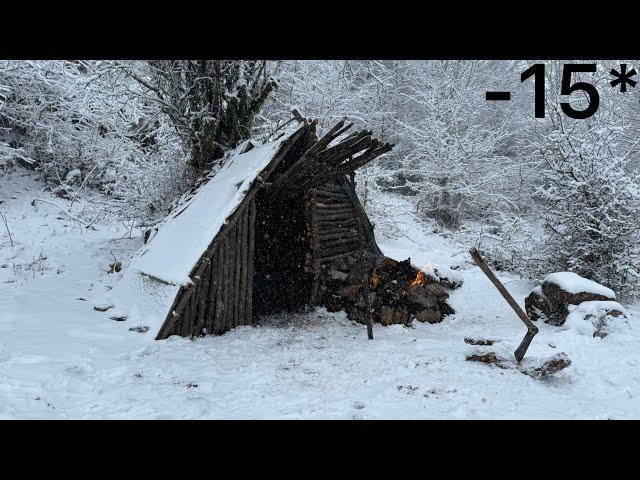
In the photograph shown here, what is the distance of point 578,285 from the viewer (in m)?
8.41

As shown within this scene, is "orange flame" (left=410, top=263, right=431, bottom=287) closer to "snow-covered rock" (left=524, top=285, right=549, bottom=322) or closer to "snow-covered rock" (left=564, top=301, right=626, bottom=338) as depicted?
"snow-covered rock" (left=524, top=285, right=549, bottom=322)

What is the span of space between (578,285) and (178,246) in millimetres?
7547

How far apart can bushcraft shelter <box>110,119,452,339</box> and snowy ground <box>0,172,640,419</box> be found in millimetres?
508

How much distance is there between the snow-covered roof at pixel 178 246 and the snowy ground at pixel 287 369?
507 millimetres

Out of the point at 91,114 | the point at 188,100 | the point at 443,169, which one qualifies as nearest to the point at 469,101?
the point at 443,169

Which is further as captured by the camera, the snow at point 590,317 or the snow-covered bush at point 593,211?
the snow-covered bush at point 593,211

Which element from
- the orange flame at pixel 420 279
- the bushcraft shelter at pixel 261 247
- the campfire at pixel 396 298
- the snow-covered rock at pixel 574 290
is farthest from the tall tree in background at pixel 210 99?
the snow-covered rock at pixel 574 290

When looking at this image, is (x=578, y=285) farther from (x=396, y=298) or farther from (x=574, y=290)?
(x=396, y=298)

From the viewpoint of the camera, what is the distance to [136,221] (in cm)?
1456

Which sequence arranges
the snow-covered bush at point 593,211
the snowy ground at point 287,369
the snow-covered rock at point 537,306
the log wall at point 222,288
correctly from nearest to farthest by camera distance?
the snowy ground at point 287,369
the log wall at point 222,288
the snow-covered rock at point 537,306
the snow-covered bush at point 593,211

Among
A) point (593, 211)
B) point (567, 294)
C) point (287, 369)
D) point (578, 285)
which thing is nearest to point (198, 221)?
point (287, 369)

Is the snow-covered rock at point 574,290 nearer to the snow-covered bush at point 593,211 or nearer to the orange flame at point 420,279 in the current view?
the snow-covered bush at point 593,211

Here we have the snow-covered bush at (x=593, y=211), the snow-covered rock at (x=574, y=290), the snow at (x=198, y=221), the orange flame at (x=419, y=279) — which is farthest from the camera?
the snow-covered bush at (x=593, y=211)

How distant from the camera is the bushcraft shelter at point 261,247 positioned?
7383 mm
